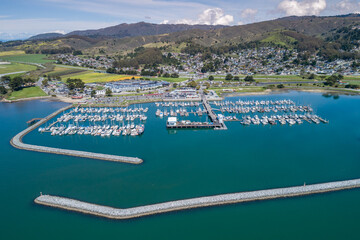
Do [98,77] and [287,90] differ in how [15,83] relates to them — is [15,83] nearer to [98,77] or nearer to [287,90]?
[98,77]

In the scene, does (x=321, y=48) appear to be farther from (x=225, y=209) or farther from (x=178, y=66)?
(x=225, y=209)

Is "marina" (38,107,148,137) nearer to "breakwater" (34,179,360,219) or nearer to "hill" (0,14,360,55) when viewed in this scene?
"breakwater" (34,179,360,219)

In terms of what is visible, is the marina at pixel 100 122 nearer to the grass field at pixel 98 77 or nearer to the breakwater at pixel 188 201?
the breakwater at pixel 188 201

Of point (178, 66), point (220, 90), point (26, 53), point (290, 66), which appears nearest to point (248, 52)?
point (290, 66)

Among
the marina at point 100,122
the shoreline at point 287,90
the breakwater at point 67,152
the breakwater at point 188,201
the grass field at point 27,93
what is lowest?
the breakwater at point 188,201

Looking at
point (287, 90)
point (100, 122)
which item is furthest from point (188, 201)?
point (287, 90)

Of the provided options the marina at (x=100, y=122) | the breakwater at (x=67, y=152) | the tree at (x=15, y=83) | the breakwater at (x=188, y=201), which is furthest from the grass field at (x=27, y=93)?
the breakwater at (x=188, y=201)
